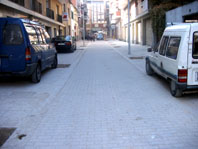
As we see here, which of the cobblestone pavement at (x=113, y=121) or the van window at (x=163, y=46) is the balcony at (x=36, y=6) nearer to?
the cobblestone pavement at (x=113, y=121)

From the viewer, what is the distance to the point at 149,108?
5.68 meters

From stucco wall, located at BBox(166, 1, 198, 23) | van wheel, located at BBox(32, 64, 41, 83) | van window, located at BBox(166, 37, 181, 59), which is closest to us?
van window, located at BBox(166, 37, 181, 59)

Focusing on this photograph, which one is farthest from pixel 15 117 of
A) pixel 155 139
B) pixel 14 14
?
pixel 14 14

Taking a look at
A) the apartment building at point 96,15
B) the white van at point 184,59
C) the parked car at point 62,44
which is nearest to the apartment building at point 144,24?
the parked car at point 62,44

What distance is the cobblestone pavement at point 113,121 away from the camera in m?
3.91

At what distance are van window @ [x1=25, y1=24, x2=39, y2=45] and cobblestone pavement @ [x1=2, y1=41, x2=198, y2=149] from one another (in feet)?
6.73

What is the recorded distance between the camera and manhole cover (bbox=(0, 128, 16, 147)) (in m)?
4.01

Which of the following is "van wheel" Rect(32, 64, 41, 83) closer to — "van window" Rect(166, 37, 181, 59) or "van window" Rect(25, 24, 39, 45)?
"van window" Rect(25, 24, 39, 45)

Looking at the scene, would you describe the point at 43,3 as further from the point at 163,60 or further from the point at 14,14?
the point at 163,60

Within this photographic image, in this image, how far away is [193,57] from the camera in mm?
5875

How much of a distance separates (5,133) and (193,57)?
4.59 m

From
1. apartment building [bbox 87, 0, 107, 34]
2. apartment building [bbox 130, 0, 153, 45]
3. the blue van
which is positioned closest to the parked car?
apartment building [bbox 130, 0, 153, 45]

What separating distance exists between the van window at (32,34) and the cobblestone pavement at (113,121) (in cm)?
205

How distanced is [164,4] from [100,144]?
1848cm
